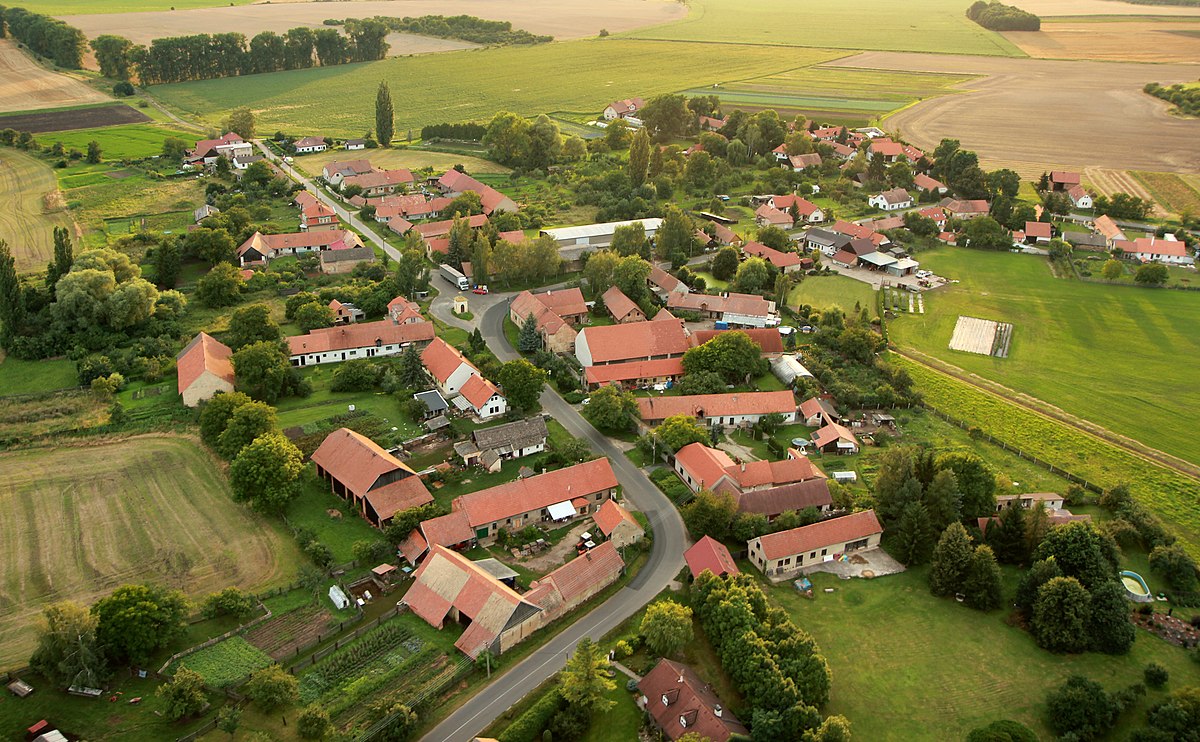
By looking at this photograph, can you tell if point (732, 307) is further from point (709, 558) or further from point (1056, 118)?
point (1056, 118)

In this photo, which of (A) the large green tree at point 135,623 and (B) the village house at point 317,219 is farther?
(B) the village house at point 317,219

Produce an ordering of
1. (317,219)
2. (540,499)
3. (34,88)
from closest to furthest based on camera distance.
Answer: (540,499) → (317,219) → (34,88)

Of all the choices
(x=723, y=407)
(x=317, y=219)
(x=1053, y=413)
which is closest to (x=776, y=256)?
(x=723, y=407)

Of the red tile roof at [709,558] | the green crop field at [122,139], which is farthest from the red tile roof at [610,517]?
the green crop field at [122,139]

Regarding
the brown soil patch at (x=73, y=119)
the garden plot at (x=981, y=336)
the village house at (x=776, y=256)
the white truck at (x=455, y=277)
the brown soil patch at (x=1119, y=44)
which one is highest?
the brown soil patch at (x=1119, y=44)

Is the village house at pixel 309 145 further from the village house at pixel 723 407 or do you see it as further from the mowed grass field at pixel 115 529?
the village house at pixel 723 407

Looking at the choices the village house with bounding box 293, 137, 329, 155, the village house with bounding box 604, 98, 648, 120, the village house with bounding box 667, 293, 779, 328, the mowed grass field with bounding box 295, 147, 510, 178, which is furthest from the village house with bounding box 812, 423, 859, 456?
the village house with bounding box 604, 98, 648, 120

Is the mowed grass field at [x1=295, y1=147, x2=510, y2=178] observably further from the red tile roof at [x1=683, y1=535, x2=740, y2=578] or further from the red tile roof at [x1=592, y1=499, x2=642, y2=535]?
the red tile roof at [x1=683, y1=535, x2=740, y2=578]
